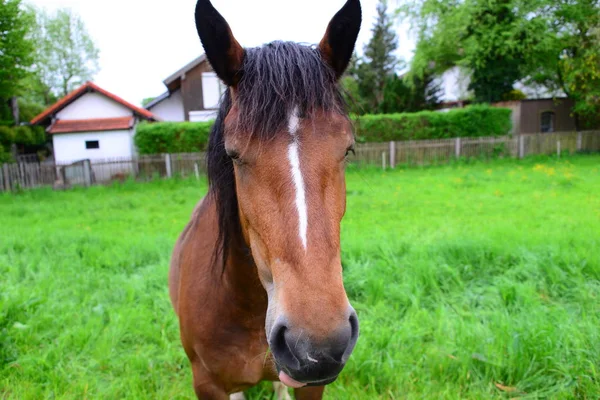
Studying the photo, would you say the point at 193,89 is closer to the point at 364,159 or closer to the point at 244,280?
the point at 364,159

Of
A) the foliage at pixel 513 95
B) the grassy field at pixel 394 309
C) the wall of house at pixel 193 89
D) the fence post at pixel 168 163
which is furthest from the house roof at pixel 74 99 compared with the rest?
the foliage at pixel 513 95

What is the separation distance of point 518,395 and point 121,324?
344 cm

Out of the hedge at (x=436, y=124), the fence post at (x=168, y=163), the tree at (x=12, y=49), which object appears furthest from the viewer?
Answer: the hedge at (x=436, y=124)

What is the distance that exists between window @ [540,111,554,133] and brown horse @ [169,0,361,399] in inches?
Answer: 1049

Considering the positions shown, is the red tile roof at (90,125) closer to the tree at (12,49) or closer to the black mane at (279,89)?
the tree at (12,49)

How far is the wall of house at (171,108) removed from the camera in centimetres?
2409

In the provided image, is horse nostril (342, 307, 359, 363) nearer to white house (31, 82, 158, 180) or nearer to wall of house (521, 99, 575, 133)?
white house (31, 82, 158, 180)

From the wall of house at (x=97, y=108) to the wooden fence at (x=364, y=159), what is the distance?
420cm

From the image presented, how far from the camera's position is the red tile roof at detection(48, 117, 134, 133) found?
19281 mm

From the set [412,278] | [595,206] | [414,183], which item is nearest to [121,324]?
[412,278]

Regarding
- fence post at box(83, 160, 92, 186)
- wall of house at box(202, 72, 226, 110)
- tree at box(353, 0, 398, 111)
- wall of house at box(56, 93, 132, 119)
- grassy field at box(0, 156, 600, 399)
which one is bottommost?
grassy field at box(0, 156, 600, 399)

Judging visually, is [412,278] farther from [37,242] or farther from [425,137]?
[425,137]

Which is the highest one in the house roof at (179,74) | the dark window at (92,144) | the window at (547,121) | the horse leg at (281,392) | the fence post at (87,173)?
the house roof at (179,74)

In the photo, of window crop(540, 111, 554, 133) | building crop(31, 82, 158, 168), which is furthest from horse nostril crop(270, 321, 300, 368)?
window crop(540, 111, 554, 133)
